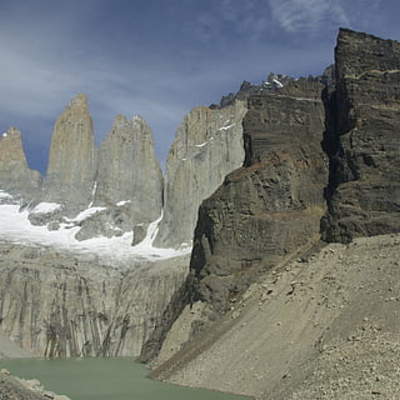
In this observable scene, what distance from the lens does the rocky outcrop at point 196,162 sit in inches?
3337

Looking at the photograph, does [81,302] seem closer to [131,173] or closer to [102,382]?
[131,173]

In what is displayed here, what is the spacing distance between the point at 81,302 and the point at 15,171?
4214cm

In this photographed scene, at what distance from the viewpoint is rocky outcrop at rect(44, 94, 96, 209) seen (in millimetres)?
92812

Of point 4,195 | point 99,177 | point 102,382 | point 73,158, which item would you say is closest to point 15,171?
point 4,195

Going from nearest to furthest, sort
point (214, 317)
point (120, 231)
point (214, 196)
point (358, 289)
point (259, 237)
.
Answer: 1. point (358, 289)
2. point (214, 317)
3. point (259, 237)
4. point (214, 196)
5. point (120, 231)

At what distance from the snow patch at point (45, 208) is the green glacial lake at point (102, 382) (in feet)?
125

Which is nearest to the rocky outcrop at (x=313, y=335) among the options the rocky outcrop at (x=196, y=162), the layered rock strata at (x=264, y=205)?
the layered rock strata at (x=264, y=205)

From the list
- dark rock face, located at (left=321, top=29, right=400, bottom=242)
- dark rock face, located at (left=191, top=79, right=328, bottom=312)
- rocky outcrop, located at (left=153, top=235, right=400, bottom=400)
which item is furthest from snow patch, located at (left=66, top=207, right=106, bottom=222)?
rocky outcrop, located at (left=153, top=235, right=400, bottom=400)

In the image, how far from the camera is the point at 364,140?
135ft

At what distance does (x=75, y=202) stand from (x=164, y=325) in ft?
150

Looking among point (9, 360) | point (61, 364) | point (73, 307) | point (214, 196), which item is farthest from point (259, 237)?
point (73, 307)

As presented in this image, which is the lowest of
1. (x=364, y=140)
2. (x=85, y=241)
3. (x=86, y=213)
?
(x=85, y=241)

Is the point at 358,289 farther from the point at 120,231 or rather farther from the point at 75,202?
the point at 75,202

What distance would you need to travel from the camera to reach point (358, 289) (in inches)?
1195
